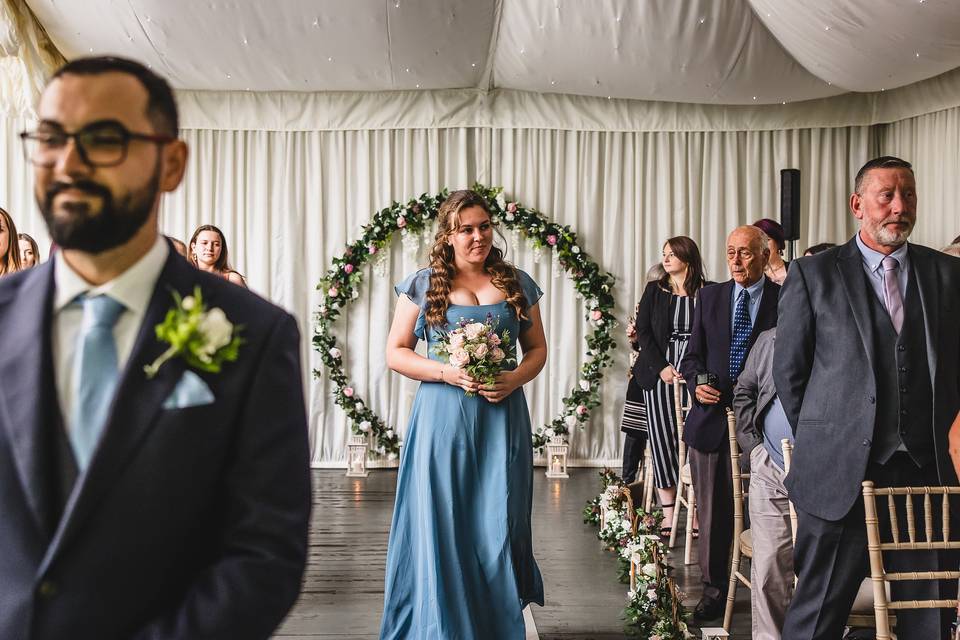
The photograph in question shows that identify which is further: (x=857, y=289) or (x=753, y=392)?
(x=753, y=392)

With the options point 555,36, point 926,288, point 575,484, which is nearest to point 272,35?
point 555,36

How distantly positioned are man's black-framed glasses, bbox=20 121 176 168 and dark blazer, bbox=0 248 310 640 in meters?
0.19

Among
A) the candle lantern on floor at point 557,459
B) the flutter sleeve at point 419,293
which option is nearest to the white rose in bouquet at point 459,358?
the flutter sleeve at point 419,293

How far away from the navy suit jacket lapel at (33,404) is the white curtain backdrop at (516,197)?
7.08m

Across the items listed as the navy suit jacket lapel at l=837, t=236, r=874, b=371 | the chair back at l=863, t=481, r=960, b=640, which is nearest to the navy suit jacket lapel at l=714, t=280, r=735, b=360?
the navy suit jacket lapel at l=837, t=236, r=874, b=371

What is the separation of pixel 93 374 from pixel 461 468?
2540 millimetres

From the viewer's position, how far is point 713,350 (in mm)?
4441

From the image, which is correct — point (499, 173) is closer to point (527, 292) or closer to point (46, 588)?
point (527, 292)

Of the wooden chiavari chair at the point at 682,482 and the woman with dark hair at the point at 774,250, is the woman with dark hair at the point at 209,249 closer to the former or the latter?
the wooden chiavari chair at the point at 682,482

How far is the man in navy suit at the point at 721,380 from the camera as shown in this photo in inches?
169

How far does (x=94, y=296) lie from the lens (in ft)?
3.93

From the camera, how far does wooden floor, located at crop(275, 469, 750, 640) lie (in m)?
4.28

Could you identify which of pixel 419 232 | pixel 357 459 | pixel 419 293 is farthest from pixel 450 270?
pixel 357 459

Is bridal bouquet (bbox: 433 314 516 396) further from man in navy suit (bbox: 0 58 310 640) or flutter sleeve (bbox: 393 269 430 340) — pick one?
man in navy suit (bbox: 0 58 310 640)
